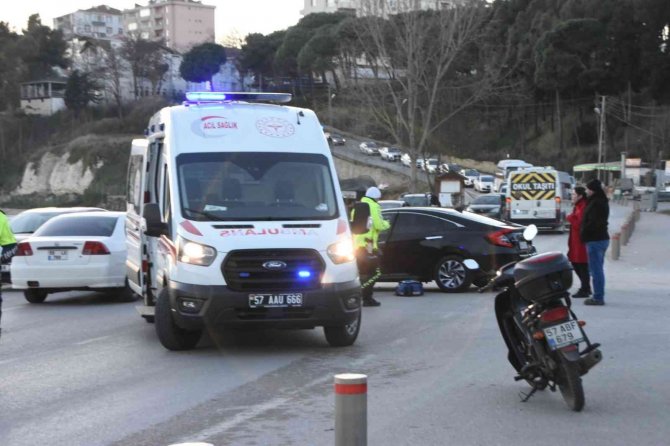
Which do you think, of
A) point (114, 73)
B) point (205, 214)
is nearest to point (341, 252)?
point (205, 214)

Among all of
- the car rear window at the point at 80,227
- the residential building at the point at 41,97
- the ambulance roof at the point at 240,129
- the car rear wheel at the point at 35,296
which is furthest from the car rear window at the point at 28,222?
the residential building at the point at 41,97

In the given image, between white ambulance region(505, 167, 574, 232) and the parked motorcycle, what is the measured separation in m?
31.0

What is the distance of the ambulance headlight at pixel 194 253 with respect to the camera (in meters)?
10.0

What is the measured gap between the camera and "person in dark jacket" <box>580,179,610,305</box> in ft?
46.4

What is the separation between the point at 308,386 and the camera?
8633 millimetres

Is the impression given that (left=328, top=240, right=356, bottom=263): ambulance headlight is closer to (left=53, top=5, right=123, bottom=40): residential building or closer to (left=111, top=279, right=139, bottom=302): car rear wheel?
(left=111, top=279, right=139, bottom=302): car rear wheel

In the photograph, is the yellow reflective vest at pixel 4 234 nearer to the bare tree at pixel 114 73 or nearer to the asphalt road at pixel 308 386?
the asphalt road at pixel 308 386

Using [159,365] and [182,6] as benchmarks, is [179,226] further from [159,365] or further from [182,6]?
[182,6]

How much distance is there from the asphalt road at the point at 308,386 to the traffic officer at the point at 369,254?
1.02m

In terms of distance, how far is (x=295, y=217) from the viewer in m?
10.6

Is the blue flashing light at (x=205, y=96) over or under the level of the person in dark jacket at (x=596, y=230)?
over

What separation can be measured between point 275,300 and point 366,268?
197 inches

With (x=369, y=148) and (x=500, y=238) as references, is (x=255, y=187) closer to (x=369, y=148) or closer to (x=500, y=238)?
(x=500, y=238)

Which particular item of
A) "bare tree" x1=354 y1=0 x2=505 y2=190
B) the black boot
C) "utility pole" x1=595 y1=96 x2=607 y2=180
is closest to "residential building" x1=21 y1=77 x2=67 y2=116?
"utility pole" x1=595 y1=96 x2=607 y2=180
